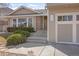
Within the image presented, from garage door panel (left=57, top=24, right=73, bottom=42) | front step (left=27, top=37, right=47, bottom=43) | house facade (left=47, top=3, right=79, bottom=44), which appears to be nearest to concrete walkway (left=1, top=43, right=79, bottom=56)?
front step (left=27, top=37, right=47, bottom=43)

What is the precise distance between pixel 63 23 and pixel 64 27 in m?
0.20

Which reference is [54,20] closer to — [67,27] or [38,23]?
Answer: [67,27]

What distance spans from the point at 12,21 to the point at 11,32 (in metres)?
0.45

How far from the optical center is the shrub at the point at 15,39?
6.58 m

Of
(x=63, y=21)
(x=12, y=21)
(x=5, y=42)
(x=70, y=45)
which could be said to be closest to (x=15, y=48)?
(x=5, y=42)

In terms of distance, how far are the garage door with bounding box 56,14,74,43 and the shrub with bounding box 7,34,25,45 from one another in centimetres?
204

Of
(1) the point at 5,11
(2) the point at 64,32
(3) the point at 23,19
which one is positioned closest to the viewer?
(1) the point at 5,11

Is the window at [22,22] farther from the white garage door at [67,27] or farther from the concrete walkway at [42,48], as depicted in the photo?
the white garage door at [67,27]

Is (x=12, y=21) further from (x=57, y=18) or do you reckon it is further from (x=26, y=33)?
(x=57, y=18)

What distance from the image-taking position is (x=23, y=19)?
260 inches

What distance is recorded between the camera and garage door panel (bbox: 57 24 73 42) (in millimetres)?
8108

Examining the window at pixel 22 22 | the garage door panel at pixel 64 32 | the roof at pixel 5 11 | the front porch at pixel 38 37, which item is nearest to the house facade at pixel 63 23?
the garage door panel at pixel 64 32

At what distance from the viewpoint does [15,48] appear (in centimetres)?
663

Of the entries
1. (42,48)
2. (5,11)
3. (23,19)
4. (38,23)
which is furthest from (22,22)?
(42,48)
